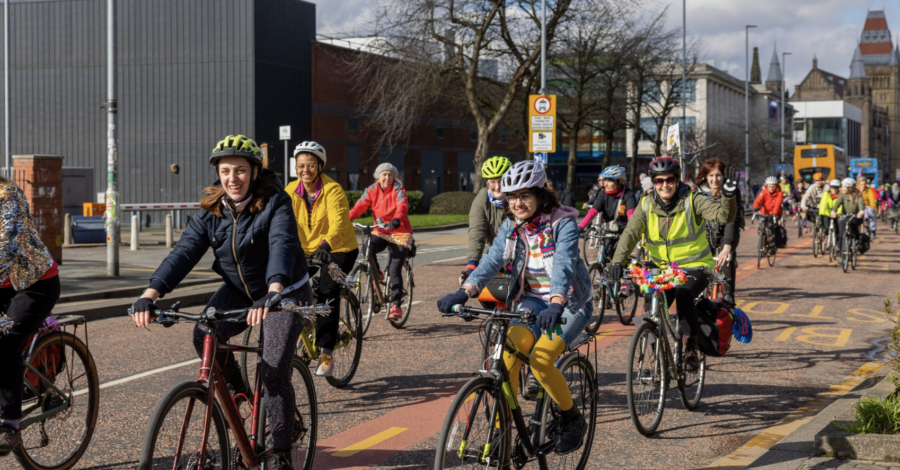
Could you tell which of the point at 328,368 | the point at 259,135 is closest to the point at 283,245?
the point at 328,368

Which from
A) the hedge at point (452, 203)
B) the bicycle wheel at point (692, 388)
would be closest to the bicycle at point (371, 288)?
the bicycle wheel at point (692, 388)

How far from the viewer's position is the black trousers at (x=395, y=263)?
968 cm

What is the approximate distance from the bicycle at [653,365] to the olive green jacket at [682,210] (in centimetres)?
35

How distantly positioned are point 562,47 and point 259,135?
1295 centimetres

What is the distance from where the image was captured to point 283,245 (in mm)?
4098

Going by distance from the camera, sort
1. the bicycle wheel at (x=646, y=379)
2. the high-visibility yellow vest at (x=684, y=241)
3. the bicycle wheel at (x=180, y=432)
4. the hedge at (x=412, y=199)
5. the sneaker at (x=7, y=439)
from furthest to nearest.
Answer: the hedge at (x=412, y=199)
the high-visibility yellow vest at (x=684, y=241)
the bicycle wheel at (x=646, y=379)
the sneaker at (x=7, y=439)
the bicycle wheel at (x=180, y=432)

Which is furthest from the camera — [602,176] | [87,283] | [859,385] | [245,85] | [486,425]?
[245,85]

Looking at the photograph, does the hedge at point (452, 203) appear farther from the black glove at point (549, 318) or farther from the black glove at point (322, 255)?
the black glove at point (549, 318)

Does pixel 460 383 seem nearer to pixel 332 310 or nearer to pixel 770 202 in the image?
pixel 332 310

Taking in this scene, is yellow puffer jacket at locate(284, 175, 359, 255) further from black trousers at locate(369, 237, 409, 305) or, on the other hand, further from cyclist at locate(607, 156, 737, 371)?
black trousers at locate(369, 237, 409, 305)

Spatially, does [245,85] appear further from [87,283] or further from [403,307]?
[403,307]

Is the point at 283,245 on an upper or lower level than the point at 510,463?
upper

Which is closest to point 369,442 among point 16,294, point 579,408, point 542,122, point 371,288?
point 579,408

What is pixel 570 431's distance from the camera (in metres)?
4.46
